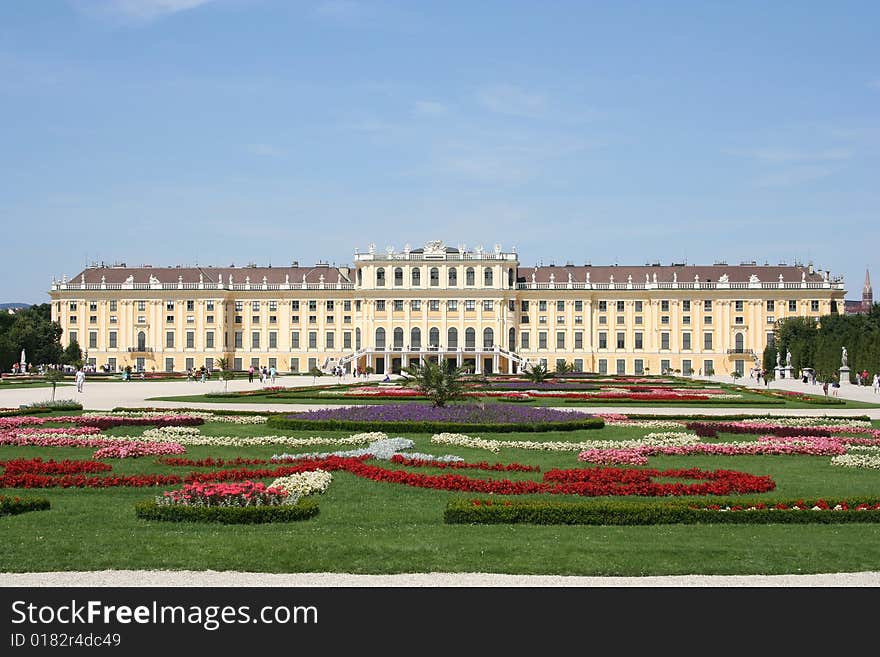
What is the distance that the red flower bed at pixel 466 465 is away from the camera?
1515 cm

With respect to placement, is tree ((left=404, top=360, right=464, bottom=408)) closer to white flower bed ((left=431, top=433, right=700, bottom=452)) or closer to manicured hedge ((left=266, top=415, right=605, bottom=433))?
manicured hedge ((left=266, top=415, right=605, bottom=433))

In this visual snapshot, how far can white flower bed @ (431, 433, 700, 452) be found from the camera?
18.1 metres

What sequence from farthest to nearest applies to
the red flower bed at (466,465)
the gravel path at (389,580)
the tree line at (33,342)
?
1. the tree line at (33,342)
2. the red flower bed at (466,465)
3. the gravel path at (389,580)

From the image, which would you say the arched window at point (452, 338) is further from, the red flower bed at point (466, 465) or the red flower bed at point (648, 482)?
the red flower bed at point (648, 482)

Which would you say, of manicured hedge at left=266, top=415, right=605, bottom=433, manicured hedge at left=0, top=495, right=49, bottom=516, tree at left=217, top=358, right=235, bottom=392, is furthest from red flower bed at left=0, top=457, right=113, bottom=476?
tree at left=217, top=358, right=235, bottom=392

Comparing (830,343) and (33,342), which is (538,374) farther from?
(33,342)

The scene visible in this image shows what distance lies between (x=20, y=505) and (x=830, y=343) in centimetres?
5613

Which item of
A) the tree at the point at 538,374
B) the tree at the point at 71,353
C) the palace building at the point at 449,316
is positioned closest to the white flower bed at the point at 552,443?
the tree at the point at 538,374

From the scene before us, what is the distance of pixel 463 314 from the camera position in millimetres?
80688

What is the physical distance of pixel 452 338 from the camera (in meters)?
80.9

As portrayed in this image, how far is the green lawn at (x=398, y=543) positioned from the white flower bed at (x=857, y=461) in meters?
3.24

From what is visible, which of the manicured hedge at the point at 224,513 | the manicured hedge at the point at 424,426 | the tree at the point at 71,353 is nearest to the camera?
the manicured hedge at the point at 224,513

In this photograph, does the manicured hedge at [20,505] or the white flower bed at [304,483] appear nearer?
the manicured hedge at [20,505]
